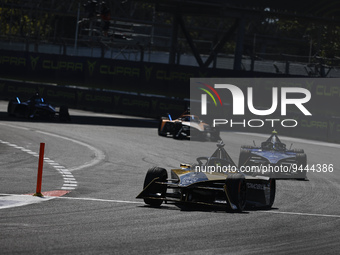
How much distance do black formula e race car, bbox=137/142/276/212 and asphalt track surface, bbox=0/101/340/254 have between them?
0.21 m

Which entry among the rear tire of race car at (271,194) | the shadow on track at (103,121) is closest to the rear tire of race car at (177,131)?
the shadow on track at (103,121)

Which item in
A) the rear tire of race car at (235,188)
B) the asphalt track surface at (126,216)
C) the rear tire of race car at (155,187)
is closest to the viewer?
the asphalt track surface at (126,216)

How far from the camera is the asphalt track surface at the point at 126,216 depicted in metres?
8.16

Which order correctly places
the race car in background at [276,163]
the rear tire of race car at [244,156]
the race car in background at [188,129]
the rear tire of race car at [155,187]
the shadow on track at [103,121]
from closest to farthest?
the rear tire of race car at [155,187]
the race car in background at [276,163]
the rear tire of race car at [244,156]
the race car in background at [188,129]
the shadow on track at [103,121]

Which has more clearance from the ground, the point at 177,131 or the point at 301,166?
the point at 301,166

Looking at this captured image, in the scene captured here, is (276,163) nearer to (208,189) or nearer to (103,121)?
(208,189)

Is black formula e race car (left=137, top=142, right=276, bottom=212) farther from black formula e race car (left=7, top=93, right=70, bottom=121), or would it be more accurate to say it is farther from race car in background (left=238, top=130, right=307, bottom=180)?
black formula e race car (left=7, top=93, right=70, bottom=121)

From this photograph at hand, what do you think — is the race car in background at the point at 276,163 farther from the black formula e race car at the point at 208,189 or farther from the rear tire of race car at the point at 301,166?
the black formula e race car at the point at 208,189

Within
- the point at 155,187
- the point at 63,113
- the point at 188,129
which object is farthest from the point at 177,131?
the point at 155,187

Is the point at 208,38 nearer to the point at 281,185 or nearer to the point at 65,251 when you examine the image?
the point at 281,185

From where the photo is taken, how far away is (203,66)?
38.2 m

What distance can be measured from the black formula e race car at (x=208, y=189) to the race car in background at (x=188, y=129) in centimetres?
1410

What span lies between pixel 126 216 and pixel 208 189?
1.68 m

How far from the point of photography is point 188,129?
2656 centimetres
